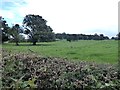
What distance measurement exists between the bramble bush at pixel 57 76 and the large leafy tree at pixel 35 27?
14.7 meters

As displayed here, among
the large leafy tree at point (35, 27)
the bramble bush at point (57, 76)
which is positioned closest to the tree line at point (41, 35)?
the large leafy tree at point (35, 27)

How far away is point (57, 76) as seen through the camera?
21.9ft

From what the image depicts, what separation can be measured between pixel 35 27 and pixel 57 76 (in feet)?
85.0

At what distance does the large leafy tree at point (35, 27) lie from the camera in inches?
1031

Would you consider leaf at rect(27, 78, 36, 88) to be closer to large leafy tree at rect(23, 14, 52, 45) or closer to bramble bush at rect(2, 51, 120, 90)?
bramble bush at rect(2, 51, 120, 90)

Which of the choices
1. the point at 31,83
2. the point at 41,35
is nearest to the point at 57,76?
the point at 31,83

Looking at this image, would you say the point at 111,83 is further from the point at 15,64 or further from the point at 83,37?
the point at 83,37

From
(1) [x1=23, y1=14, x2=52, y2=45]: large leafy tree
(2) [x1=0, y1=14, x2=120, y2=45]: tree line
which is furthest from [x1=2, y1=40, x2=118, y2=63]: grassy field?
(1) [x1=23, y1=14, x2=52, y2=45]: large leafy tree

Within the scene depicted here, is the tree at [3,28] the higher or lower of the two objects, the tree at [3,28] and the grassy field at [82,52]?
the higher

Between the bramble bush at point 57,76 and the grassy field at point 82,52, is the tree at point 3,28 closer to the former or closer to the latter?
the grassy field at point 82,52

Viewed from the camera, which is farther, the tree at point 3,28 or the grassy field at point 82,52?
the tree at point 3,28

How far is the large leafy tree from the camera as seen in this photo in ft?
85.9

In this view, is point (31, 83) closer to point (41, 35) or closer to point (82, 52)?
point (82, 52)

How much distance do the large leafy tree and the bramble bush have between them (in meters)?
14.7
